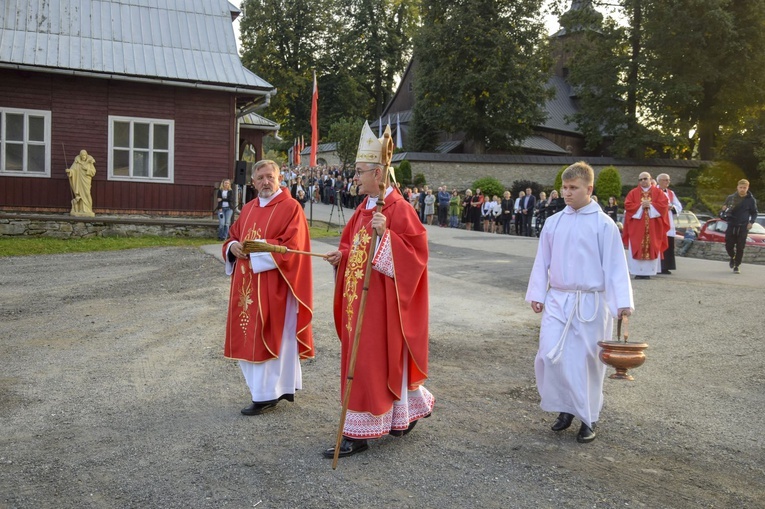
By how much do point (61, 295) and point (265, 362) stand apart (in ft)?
22.6

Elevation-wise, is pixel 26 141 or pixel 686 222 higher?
pixel 26 141

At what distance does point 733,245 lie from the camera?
16531mm

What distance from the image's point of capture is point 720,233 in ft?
84.2

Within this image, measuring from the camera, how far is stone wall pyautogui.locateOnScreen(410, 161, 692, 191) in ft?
131

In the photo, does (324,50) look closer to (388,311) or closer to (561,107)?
(561,107)

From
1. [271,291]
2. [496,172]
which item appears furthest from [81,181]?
[496,172]

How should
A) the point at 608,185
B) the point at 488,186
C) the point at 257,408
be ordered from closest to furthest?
the point at 257,408
the point at 488,186
the point at 608,185

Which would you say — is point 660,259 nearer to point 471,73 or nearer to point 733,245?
point 733,245

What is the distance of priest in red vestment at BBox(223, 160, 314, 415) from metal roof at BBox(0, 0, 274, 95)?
15.0 meters

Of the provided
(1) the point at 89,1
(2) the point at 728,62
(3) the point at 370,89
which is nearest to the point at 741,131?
(2) the point at 728,62

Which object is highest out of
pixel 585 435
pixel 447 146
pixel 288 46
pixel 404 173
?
pixel 288 46

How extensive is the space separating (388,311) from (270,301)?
1.34 m

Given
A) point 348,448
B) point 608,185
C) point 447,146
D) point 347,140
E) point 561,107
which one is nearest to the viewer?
point 348,448

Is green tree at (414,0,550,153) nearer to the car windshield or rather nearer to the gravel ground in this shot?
the car windshield
